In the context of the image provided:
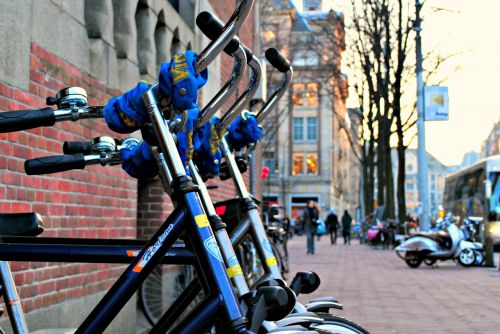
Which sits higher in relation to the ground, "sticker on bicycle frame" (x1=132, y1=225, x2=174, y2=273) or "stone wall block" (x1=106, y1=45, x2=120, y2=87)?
"stone wall block" (x1=106, y1=45, x2=120, y2=87)

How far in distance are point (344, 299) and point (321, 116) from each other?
66007mm

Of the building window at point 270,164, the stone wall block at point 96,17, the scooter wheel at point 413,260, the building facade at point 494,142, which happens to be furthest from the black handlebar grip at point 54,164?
the building facade at point 494,142

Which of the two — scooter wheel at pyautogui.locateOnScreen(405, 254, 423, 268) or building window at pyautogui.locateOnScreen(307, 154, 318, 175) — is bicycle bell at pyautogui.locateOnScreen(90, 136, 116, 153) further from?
building window at pyautogui.locateOnScreen(307, 154, 318, 175)

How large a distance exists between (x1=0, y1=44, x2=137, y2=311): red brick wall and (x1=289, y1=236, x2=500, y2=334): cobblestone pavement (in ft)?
8.33

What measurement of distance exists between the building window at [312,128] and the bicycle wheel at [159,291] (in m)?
68.7

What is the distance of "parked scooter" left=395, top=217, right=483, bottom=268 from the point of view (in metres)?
17.2

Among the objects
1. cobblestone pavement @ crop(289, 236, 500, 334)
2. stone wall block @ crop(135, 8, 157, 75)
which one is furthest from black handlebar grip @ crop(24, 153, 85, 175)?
stone wall block @ crop(135, 8, 157, 75)

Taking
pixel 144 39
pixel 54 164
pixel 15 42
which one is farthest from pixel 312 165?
pixel 54 164

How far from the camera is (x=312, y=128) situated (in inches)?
2972

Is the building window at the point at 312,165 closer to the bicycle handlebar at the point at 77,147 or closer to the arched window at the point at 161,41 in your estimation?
the arched window at the point at 161,41

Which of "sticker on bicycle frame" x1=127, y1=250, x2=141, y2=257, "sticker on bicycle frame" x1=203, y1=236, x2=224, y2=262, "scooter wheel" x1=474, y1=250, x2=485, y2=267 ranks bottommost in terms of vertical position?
"scooter wheel" x1=474, y1=250, x2=485, y2=267

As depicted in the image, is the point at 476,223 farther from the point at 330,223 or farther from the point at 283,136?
the point at 283,136

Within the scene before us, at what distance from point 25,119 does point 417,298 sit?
27.2 feet

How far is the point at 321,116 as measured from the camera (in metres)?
75.2
